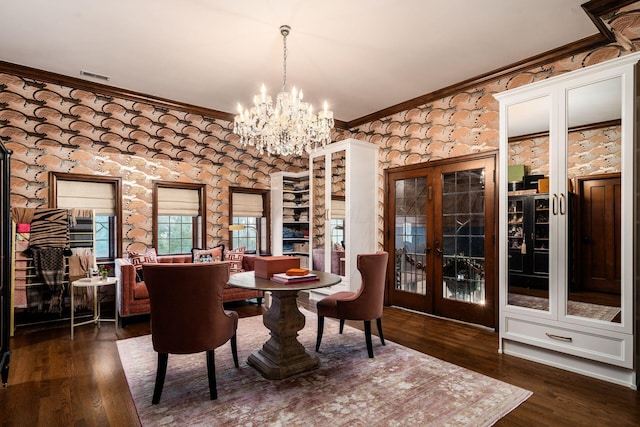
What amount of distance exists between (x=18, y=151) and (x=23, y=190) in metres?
0.48

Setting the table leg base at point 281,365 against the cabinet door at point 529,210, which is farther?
the cabinet door at point 529,210

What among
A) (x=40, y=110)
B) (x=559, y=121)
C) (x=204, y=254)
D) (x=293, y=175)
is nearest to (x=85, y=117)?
(x=40, y=110)

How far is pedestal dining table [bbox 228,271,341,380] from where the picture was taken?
9.05 feet

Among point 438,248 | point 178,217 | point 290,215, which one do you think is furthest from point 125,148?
point 438,248

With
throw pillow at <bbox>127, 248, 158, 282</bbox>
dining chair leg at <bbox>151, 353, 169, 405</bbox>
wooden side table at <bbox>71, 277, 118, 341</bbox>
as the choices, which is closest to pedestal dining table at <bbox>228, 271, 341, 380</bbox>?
dining chair leg at <bbox>151, 353, 169, 405</bbox>

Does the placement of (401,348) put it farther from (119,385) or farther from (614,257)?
(119,385)

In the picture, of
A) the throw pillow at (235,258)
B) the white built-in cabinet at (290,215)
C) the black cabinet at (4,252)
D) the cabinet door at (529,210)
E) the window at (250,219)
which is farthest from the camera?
the white built-in cabinet at (290,215)

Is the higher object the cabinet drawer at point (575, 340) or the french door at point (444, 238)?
the french door at point (444, 238)

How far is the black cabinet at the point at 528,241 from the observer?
3055 mm

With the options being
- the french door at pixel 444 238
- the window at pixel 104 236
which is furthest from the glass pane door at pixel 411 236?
the window at pixel 104 236

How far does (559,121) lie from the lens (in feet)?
9.73

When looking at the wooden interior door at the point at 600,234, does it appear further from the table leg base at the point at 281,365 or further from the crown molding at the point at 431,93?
the table leg base at the point at 281,365

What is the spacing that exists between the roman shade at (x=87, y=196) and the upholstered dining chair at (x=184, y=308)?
10.2 ft

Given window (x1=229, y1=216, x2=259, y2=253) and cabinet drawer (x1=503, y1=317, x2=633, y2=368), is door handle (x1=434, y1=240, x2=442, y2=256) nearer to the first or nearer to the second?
cabinet drawer (x1=503, y1=317, x2=633, y2=368)
